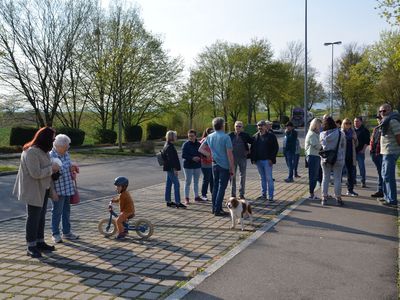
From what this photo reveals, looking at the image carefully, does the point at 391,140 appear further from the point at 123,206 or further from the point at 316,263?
the point at 123,206

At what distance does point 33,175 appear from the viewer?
231 inches

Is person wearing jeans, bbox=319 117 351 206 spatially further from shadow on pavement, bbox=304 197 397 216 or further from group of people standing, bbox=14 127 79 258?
group of people standing, bbox=14 127 79 258

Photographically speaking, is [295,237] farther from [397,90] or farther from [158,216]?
[397,90]

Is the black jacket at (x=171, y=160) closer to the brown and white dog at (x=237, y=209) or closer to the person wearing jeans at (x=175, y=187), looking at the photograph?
the person wearing jeans at (x=175, y=187)

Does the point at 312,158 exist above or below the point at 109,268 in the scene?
above

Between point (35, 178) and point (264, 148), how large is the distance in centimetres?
563

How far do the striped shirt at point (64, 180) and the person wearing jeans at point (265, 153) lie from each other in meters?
4.69

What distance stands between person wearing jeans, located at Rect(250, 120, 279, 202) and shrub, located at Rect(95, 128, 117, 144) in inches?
1057

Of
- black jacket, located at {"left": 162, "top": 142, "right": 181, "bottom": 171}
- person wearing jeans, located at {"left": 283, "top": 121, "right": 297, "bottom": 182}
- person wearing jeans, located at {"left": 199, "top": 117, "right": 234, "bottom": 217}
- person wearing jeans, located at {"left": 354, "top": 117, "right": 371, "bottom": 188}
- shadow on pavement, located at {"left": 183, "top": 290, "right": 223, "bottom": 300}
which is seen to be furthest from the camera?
person wearing jeans, located at {"left": 283, "top": 121, "right": 297, "bottom": 182}

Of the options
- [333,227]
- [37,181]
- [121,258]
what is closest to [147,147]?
[333,227]

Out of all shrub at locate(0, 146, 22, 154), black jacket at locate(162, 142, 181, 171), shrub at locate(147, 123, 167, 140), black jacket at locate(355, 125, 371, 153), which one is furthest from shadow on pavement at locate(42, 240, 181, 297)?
shrub at locate(147, 123, 167, 140)

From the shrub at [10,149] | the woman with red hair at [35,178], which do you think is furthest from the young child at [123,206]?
the shrub at [10,149]

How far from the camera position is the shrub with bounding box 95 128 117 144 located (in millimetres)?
35875

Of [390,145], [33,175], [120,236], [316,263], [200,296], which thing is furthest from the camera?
[390,145]
